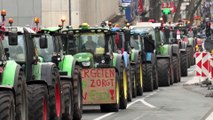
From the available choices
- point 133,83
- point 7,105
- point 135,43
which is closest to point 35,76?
point 7,105

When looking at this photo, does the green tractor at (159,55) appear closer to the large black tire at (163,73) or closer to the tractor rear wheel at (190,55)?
the large black tire at (163,73)

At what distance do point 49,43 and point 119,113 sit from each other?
3.04m

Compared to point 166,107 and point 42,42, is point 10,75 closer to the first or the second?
point 42,42

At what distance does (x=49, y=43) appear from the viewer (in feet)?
57.4

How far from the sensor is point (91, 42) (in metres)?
20.8

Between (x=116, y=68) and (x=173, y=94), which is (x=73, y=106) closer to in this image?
(x=116, y=68)

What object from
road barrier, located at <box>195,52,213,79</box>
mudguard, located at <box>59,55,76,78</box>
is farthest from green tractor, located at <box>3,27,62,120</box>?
road barrier, located at <box>195,52,213,79</box>

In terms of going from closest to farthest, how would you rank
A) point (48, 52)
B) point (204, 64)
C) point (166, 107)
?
1. point (48, 52)
2. point (166, 107)
3. point (204, 64)

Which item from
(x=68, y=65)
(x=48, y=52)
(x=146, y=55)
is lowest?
(x=146, y=55)

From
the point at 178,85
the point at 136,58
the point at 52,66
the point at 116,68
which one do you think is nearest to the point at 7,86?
the point at 52,66

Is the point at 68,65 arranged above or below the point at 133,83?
above

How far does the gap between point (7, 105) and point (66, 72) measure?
560cm

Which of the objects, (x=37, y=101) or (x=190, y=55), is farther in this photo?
(x=190, y=55)

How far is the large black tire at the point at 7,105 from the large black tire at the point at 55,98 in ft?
9.63
